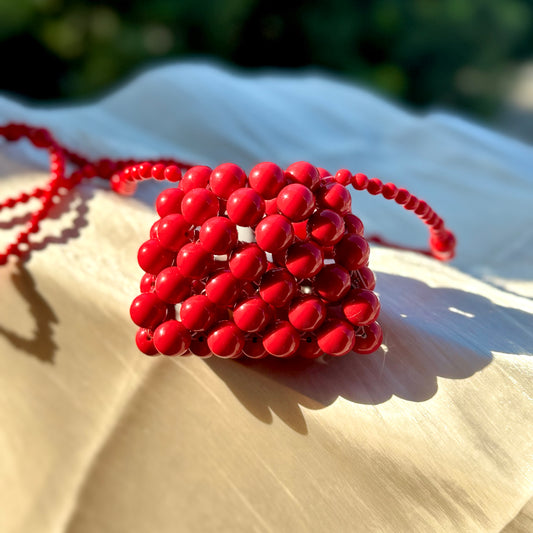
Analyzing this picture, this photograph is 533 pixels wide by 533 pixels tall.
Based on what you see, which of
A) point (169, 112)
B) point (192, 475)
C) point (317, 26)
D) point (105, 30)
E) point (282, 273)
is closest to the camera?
point (282, 273)

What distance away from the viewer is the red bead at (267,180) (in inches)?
13.5

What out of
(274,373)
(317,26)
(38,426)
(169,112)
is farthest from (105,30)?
(274,373)

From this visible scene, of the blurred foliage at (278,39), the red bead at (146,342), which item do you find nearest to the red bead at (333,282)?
the red bead at (146,342)

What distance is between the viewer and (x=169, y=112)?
757 millimetres

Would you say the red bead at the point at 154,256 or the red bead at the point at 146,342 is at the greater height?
the red bead at the point at 154,256

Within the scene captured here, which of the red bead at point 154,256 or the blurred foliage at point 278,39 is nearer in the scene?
the red bead at point 154,256

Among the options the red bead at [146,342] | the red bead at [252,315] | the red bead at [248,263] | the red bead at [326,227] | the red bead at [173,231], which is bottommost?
the red bead at [146,342]

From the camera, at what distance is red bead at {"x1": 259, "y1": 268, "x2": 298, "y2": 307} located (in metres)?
0.34

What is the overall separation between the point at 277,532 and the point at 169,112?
514mm

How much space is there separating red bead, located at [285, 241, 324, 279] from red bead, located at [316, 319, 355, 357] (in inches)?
1.3

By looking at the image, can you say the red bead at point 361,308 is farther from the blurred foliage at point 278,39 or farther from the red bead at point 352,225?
the blurred foliage at point 278,39

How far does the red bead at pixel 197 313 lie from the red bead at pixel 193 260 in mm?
14

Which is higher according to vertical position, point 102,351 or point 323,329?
point 323,329

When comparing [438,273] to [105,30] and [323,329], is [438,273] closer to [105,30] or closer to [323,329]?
[323,329]
